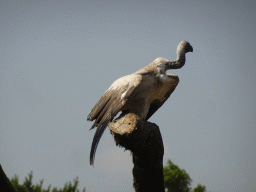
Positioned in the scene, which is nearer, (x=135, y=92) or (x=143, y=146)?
→ (x=143, y=146)

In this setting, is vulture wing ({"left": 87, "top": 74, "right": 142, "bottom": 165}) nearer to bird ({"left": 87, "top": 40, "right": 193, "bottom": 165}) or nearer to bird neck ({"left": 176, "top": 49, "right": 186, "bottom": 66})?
bird ({"left": 87, "top": 40, "right": 193, "bottom": 165})

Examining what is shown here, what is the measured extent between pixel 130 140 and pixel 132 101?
67.1 inches

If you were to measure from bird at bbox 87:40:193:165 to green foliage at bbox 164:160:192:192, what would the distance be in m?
7.74

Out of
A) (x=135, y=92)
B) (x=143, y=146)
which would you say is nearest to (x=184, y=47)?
(x=135, y=92)

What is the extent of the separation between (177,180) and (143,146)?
32.0ft

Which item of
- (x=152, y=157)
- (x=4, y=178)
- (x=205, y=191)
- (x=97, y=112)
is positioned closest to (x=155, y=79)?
(x=97, y=112)

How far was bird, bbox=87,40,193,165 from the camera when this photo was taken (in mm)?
3688

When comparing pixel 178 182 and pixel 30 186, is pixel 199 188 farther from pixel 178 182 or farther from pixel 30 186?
pixel 30 186

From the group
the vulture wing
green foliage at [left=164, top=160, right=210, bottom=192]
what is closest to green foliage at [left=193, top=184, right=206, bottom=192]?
green foliage at [left=164, top=160, right=210, bottom=192]

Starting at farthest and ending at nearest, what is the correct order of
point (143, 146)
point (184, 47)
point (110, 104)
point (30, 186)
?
1. point (30, 186)
2. point (184, 47)
3. point (110, 104)
4. point (143, 146)

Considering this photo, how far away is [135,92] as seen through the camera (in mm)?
3883

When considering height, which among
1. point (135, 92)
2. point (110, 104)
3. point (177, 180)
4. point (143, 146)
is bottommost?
point (177, 180)

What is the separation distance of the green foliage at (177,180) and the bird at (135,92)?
25.4 ft

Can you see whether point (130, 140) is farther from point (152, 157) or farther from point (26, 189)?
point (26, 189)
